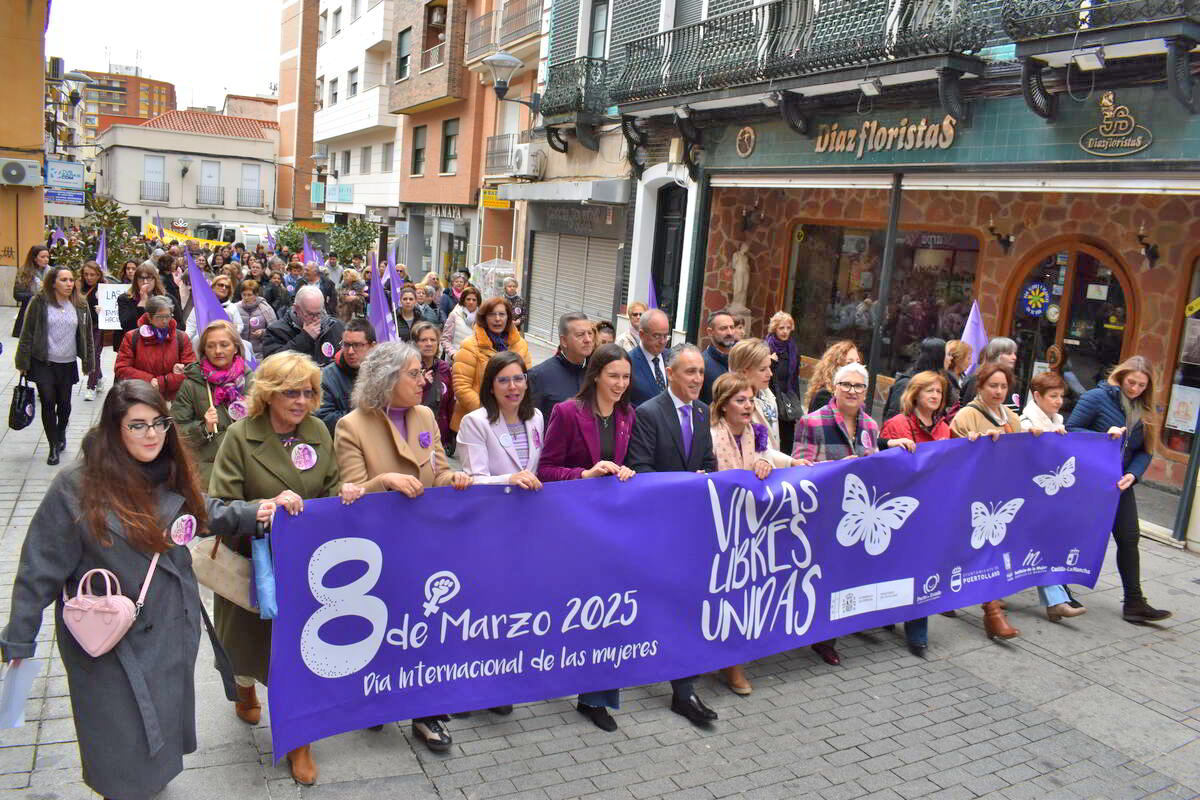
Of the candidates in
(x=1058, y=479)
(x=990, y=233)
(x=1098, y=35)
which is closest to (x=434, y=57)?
(x=990, y=233)

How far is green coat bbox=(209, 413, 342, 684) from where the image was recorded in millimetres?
4004

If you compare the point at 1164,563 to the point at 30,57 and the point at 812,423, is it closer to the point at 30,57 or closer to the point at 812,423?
the point at 812,423

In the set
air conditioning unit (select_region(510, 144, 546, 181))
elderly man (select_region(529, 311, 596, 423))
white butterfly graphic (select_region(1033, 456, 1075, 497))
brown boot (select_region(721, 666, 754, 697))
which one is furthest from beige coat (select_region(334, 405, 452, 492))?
air conditioning unit (select_region(510, 144, 546, 181))

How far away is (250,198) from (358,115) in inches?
1118

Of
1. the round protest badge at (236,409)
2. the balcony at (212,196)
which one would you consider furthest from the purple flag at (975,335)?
the balcony at (212,196)

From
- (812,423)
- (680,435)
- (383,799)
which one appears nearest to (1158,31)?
(812,423)

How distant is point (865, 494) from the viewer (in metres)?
5.50

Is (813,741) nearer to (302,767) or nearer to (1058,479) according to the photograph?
(302,767)

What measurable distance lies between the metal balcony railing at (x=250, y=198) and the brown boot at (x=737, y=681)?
6189cm

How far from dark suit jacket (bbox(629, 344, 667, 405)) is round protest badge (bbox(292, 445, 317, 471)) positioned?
309cm

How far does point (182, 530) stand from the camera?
332 centimetres

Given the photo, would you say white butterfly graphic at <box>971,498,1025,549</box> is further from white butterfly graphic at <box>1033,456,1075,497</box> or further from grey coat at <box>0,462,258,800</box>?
grey coat at <box>0,462,258,800</box>

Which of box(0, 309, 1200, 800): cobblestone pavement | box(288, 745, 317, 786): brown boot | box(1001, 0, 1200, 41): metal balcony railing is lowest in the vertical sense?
box(0, 309, 1200, 800): cobblestone pavement

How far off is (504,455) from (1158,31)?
274 inches
